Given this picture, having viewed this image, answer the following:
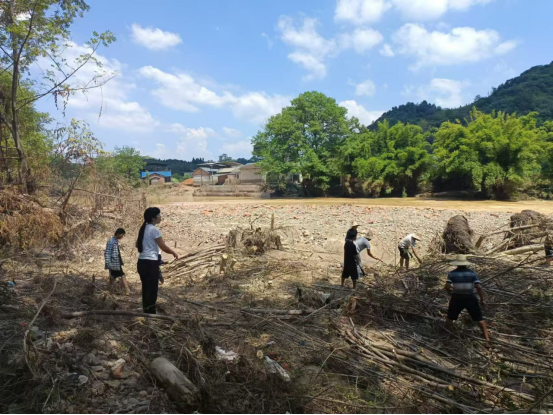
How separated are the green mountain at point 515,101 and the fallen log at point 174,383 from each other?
69346 millimetres

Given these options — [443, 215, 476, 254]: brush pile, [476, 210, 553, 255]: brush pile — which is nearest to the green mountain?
[476, 210, 553, 255]: brush pile

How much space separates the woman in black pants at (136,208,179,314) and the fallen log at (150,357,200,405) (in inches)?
55.1

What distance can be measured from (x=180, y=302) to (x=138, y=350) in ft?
6.34

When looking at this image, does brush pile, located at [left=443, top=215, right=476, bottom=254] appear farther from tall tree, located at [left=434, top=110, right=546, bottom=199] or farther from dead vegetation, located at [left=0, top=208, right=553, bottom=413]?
tall tree, located at [left=434, top=110, right=546, bottom=199]

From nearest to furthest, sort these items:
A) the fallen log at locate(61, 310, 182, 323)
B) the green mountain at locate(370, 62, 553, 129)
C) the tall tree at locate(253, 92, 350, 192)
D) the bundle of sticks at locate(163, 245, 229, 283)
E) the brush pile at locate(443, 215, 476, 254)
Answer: the fallen log at locate(61, 310, 182, 323)
the bundle of sticks at locate(163, 245, 229, 283)
the brush pile at locate(443, 215, 476, 254)
the tall tree at locate(253, 92, 350, 192)
the green mountain at locate(370, 62, 553, 129)

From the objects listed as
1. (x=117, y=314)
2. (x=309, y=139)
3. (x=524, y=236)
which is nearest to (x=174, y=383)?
(x=117, y=314)

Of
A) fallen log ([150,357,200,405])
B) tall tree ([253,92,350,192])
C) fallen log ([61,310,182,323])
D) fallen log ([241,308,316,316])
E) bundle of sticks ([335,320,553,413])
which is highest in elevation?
tall tree ([253,92,350,192])

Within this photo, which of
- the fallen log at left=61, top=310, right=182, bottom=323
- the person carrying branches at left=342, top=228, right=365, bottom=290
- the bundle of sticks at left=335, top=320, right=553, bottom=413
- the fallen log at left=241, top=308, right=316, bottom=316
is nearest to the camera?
the bundle of sticks at left=335, top=320, right=553, bottom=413

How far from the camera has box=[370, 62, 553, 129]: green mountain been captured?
232 feet

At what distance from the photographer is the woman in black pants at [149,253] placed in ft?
14.7

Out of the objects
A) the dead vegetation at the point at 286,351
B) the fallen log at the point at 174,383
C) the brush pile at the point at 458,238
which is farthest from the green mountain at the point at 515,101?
the fallen log at the point at 174,383

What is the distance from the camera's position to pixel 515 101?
244 ft

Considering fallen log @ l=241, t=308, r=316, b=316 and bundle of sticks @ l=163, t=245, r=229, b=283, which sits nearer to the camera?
fallen log @ l=241, t=308, r=316, b=316

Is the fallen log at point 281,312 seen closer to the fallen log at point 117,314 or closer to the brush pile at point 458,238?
the fallen log at point 117,314
